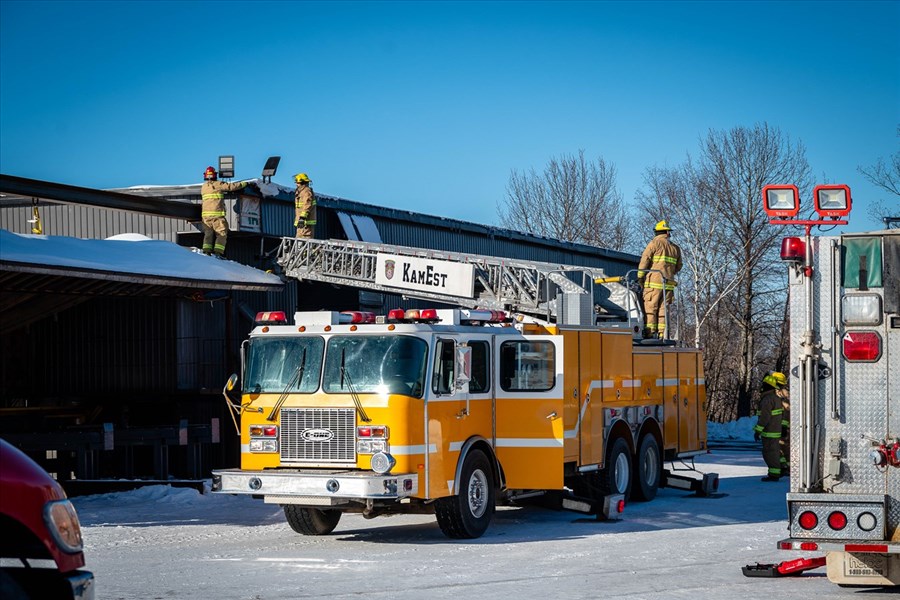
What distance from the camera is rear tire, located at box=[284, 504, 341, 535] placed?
13.0 m

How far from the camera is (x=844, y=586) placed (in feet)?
31.1

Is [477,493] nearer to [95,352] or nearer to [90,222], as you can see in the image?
[95,352]

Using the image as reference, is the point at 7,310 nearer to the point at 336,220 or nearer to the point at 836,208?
the point at 336,220

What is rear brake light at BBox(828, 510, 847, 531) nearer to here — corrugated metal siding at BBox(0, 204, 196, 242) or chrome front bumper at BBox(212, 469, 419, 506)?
chrome front bumper at BBox(212, 469, 419, 506)

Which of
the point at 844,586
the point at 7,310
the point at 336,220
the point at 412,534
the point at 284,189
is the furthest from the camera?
the point at 336,220

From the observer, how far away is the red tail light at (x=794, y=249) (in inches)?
338

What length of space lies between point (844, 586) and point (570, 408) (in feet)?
15.7

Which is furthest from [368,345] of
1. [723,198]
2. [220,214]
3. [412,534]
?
[723,198]

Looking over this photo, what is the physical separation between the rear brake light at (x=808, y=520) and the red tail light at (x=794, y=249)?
5.93ft

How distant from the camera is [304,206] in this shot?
22312mm

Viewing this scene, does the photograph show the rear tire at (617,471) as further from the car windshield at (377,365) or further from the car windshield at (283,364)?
the car windshield at (283,364)

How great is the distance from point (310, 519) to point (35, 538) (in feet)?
27.2

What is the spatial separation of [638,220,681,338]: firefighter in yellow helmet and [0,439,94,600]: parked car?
47.9 feet

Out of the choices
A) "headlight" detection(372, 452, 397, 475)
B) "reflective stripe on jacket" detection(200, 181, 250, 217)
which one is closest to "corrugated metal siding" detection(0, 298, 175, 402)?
"reflective stripe on jacket" detection(200, 181, 250, 217)
